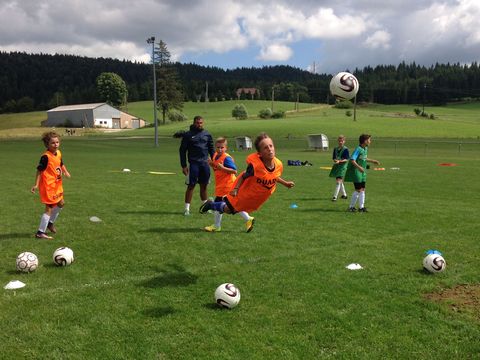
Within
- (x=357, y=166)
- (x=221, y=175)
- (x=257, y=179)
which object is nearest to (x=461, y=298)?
(x=257, y=179)

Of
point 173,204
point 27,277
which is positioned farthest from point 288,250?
point 173,204

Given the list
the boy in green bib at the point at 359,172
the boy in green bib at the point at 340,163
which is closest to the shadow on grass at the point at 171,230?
the boy in green bib at the point at 359,172

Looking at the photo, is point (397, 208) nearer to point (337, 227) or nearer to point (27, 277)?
point (337, 227)

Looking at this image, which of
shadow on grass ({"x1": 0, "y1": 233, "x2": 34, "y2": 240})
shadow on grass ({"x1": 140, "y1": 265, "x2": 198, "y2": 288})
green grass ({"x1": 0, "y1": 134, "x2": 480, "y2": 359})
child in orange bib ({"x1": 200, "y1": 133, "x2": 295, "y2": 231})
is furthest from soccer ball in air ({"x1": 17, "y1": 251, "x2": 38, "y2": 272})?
child in orange bib ({"x1": 200, "y1": 133, "x2": 295, "y2": 231})

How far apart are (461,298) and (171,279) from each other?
4.45 meters

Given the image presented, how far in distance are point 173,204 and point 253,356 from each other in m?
10.0

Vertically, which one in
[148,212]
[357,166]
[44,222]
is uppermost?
Answer: [357,166]

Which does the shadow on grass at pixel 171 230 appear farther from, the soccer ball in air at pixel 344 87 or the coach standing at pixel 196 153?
the soccer ball in air at pixel 344 87

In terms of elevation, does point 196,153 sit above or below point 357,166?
above

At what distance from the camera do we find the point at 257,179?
740 cm

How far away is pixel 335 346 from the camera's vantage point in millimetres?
4984

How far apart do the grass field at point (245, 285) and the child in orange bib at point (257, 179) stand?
1.16m

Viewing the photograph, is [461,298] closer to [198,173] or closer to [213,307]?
[213,307]

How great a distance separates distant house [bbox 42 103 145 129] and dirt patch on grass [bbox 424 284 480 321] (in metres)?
129
